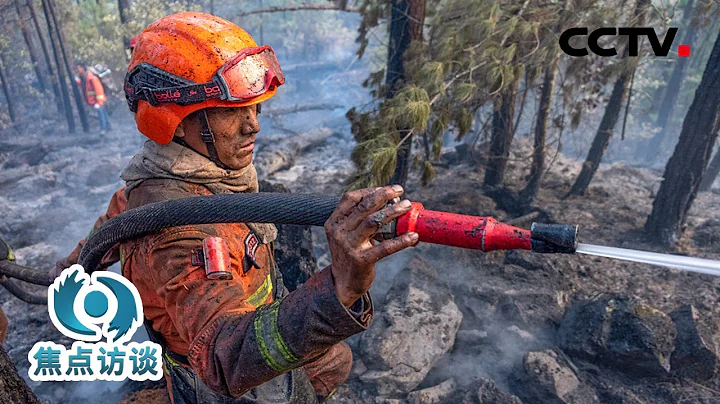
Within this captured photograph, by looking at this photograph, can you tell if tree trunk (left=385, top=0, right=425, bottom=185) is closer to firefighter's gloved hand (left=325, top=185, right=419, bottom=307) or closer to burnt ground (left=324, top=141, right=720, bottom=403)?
burnt ground (left=324, top=141, right=720, bottom=403)

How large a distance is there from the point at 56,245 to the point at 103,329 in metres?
6.12

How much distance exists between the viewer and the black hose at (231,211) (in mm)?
1652

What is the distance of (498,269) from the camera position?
585 centimetres

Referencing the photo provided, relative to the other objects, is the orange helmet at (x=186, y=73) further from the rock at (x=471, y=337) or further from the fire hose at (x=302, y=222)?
the rock at (x=471, y=337)

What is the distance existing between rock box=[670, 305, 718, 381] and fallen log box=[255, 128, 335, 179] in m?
8.14

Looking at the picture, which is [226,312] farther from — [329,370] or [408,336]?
[408,336]

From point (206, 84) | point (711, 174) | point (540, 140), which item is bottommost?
point (711, 174)

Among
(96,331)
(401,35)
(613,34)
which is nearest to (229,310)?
(96,331)

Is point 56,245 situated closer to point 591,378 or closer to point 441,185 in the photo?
point 441,185

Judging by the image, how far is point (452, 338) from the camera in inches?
184

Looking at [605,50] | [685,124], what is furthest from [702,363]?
[605,50]

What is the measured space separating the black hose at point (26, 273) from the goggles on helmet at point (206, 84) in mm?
2107

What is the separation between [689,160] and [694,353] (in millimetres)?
3475

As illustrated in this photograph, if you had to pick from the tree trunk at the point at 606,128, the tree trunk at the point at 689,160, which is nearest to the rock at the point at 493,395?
the tree trunk at the point at 689,160
